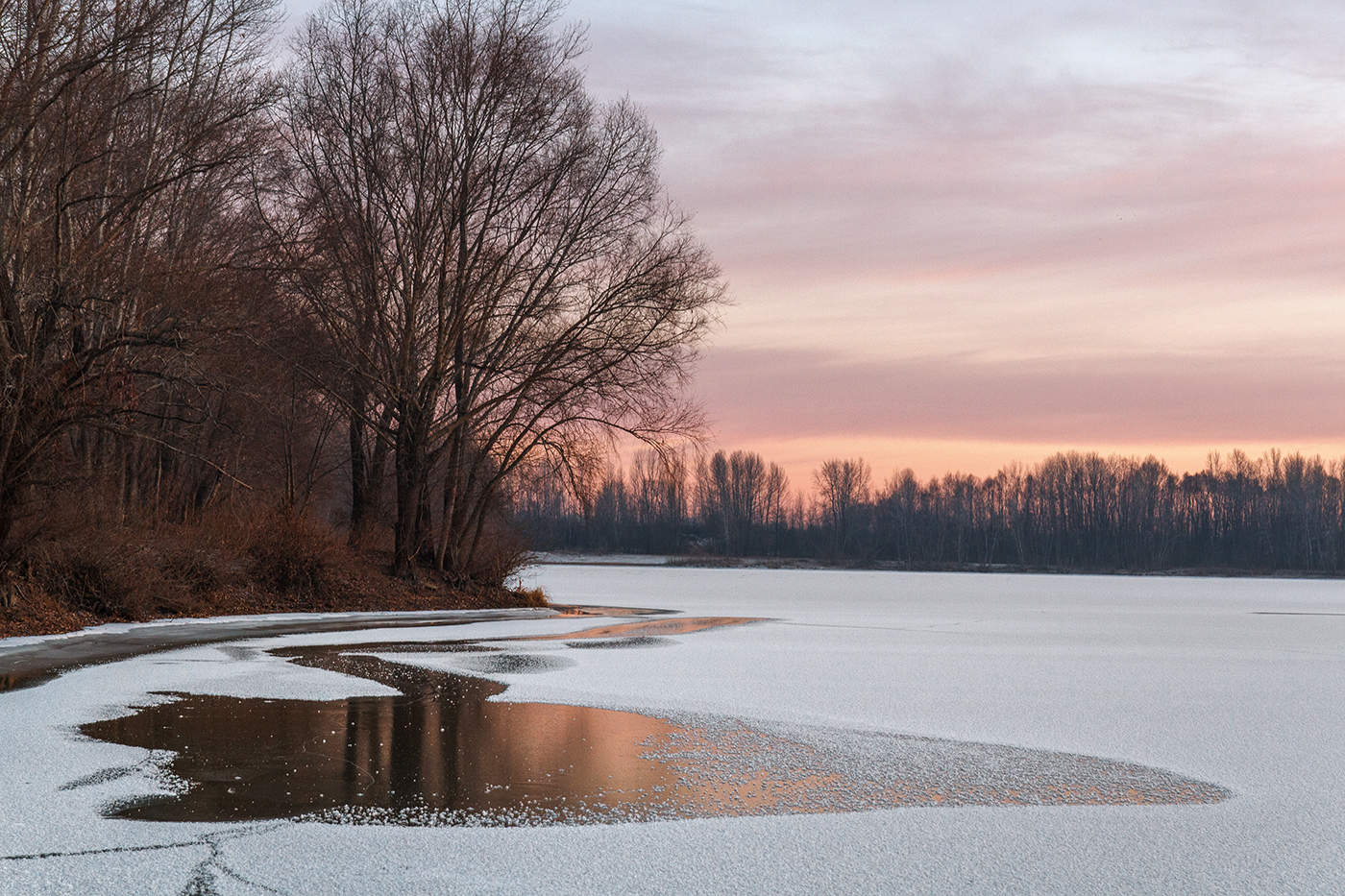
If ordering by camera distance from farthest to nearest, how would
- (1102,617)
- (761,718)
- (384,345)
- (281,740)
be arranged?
(1102,617) → (384,345) → (761,718) → (281,740)

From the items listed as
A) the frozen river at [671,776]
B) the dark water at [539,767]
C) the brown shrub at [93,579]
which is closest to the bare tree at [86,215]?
the brown shrub at [93,579]

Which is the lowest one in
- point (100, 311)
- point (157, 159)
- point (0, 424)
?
point (0, 424)

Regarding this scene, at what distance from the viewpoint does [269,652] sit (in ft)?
44.5

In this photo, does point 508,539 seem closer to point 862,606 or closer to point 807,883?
point 862,606

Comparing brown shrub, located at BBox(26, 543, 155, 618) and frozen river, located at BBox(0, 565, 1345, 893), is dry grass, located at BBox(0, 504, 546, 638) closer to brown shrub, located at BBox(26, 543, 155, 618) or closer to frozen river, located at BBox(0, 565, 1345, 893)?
brown shrub, located at BBox(26, 543, 155, 618)

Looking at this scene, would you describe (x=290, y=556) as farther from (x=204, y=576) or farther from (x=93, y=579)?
(x=93, y=579)

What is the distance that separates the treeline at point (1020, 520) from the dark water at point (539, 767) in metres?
98.2

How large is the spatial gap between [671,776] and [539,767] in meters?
0.82

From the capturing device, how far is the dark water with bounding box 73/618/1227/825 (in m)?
6.04

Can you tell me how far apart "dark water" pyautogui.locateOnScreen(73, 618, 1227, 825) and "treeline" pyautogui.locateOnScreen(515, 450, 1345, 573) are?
98222mm

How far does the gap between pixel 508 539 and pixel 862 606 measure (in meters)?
8.93

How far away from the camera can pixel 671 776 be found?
6898 mm

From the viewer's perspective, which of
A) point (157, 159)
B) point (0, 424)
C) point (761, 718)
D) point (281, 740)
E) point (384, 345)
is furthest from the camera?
point (384, 345)

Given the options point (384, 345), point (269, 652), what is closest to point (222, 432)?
point (384, 345)
